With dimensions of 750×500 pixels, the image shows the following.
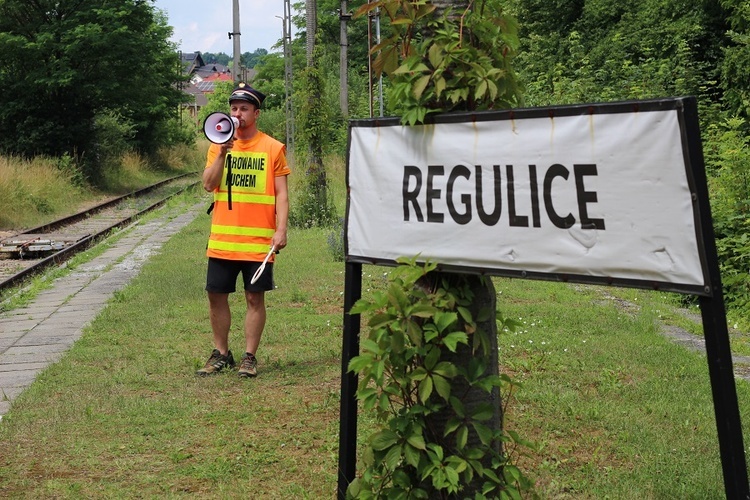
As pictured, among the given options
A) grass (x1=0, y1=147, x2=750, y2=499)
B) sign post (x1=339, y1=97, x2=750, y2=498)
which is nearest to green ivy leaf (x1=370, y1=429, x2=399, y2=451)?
sign post (x1=339, y1=97, x2=750, y2=498)

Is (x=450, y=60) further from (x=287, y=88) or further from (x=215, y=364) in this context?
(x=287, y=88)

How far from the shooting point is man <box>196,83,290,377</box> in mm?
6875

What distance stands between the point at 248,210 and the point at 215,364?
44.5 inches

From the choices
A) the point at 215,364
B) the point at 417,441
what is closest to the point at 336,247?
the point at 215,364

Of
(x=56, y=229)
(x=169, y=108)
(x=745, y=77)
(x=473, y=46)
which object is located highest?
(x=169, y=108)

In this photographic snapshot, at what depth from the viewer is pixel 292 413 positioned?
594 cm

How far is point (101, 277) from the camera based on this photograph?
13.4m

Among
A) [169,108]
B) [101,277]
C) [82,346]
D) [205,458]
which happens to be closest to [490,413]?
[205,458]

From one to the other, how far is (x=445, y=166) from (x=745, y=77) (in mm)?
16775

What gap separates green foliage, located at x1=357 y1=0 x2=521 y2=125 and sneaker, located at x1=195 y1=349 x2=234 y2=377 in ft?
12.4

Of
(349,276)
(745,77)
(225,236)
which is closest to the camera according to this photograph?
(349,276)

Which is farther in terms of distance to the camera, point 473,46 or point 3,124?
point 3,124

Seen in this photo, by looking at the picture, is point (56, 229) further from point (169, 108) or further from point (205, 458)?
point (169, 108)

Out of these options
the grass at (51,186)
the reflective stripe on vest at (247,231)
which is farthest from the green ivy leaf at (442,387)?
the grass at (51,186)
